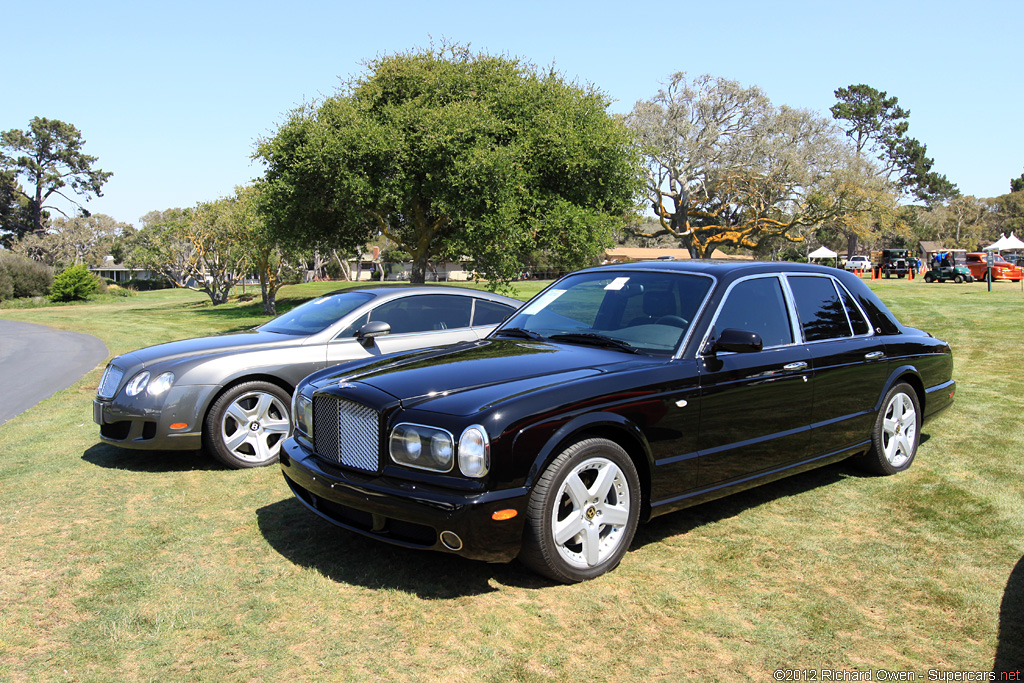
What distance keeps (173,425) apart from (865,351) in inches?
210

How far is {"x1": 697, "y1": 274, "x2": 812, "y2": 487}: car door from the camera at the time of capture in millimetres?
4297

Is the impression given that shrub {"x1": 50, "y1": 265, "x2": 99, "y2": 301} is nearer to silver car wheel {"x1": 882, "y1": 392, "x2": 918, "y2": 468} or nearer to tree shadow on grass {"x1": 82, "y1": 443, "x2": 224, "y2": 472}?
tree shadow on grass {"x1": 82, "y1": 443, "x2": 224, "y2": 472}

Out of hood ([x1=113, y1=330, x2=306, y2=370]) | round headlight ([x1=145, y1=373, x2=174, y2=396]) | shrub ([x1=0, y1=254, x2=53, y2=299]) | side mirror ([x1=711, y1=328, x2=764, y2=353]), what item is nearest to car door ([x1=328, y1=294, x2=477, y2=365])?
hood ([x1=113, y1=330, x2=306, y2=370])

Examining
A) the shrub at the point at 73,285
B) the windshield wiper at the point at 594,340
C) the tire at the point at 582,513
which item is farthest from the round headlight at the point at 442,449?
the shrub at the point at 73,285

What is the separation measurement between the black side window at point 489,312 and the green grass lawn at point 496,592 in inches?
99.4

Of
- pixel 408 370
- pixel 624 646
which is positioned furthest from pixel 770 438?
pixel 408 370

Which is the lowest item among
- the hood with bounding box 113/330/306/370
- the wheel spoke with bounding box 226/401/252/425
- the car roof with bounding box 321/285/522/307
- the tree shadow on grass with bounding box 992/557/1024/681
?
the tree shadow on grass with bounding box 992/557/1024/681

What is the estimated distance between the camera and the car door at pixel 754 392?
4.30 metres

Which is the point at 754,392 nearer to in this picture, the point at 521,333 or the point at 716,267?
the point at 716,267

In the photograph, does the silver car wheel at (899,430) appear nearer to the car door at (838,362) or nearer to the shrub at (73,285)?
the car door at (838,362)

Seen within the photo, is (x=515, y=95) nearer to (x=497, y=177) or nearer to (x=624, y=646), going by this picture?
(x=497, y=177)

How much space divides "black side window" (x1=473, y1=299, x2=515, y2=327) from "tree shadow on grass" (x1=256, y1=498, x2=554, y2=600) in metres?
3.03

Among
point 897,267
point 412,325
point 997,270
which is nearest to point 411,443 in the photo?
point 412,325

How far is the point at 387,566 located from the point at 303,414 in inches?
43.1
